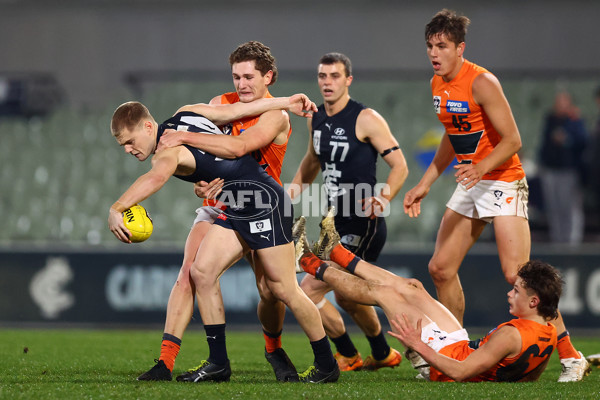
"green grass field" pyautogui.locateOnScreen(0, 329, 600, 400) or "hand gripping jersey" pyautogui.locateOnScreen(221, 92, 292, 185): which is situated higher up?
"hand gripping jersey" pyautogui.locateOnScreen(221, 92, 292, 185)

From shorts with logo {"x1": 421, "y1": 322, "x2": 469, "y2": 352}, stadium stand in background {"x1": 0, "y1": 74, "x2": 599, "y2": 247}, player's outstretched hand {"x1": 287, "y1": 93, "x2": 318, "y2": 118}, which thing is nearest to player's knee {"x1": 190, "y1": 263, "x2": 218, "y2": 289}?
player's outstretched hand {"x1": 287, "y1": 93, "x2": 318, "y2": 118}

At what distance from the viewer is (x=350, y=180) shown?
6.20 meters

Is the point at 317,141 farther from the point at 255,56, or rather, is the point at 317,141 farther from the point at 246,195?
the point at 246,195

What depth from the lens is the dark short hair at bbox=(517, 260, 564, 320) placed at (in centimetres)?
447

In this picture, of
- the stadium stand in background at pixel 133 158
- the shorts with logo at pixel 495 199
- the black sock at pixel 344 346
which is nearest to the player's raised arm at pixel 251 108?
the shorts with logo at pixel 495 199

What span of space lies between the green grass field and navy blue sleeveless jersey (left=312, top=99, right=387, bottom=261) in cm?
102

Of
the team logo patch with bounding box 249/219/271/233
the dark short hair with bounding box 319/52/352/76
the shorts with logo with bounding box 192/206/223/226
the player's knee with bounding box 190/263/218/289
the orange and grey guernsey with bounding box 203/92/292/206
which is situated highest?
the dark short hair with bounding box 319/52/352/76

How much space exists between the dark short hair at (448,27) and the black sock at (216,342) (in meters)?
2.43

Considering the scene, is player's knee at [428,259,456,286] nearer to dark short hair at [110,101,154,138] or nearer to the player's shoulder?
the player's shoulder

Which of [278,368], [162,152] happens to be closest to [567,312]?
[278,368]

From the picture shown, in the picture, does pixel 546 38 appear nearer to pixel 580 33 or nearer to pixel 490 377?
pixel 580 33

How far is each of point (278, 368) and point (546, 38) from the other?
1081 cm

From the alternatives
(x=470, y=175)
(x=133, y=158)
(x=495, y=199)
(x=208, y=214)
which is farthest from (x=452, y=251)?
(x=133, y=158)

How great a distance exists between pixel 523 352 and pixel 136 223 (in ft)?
7.56
